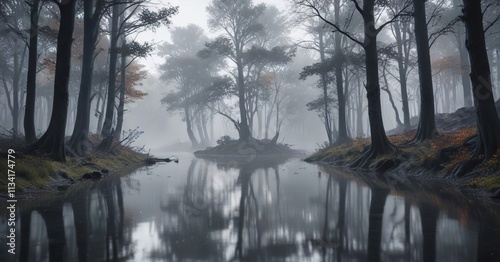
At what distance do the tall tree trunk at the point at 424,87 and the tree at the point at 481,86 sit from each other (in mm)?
5519

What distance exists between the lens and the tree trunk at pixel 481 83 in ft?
29.6

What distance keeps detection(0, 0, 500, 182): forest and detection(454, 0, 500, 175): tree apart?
0.02 metres

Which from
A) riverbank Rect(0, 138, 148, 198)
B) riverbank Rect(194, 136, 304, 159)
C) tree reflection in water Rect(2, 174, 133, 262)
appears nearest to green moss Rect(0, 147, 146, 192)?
riverbank Rect(0, 138, 148, 198)

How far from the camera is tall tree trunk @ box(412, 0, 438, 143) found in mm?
14852

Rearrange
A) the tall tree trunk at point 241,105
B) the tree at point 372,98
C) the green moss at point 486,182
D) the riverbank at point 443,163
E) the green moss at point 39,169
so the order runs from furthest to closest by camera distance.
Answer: the tall tree trunk at point 241,105
the tree at point 372,98
the green moss at point 39,169
the riverbank at point 443,163
the green moss at point 486,182

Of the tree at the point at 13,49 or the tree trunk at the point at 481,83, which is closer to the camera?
the tree trunk at the point at 481,83

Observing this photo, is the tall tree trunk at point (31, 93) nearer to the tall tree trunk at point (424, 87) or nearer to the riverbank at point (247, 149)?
→ the tall tree trunk at point (424, 87)

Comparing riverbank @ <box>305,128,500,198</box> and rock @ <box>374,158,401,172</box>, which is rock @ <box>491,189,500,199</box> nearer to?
riverbank @ <box>305,128,500,198</box>

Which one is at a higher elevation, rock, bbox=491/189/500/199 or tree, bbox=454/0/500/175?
tree, bbox=454/0/500/175

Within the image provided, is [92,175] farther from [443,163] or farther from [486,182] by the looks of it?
[486,182]

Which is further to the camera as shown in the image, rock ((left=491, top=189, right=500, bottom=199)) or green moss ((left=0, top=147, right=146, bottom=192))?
green moss ((left=0, top=147, right=146, bottom=192))

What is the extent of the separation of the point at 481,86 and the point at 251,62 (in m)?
27.3

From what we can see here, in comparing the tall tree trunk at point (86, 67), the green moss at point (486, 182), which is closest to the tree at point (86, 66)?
the tall tree trunk at point (86, 67)

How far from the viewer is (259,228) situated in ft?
16.4
